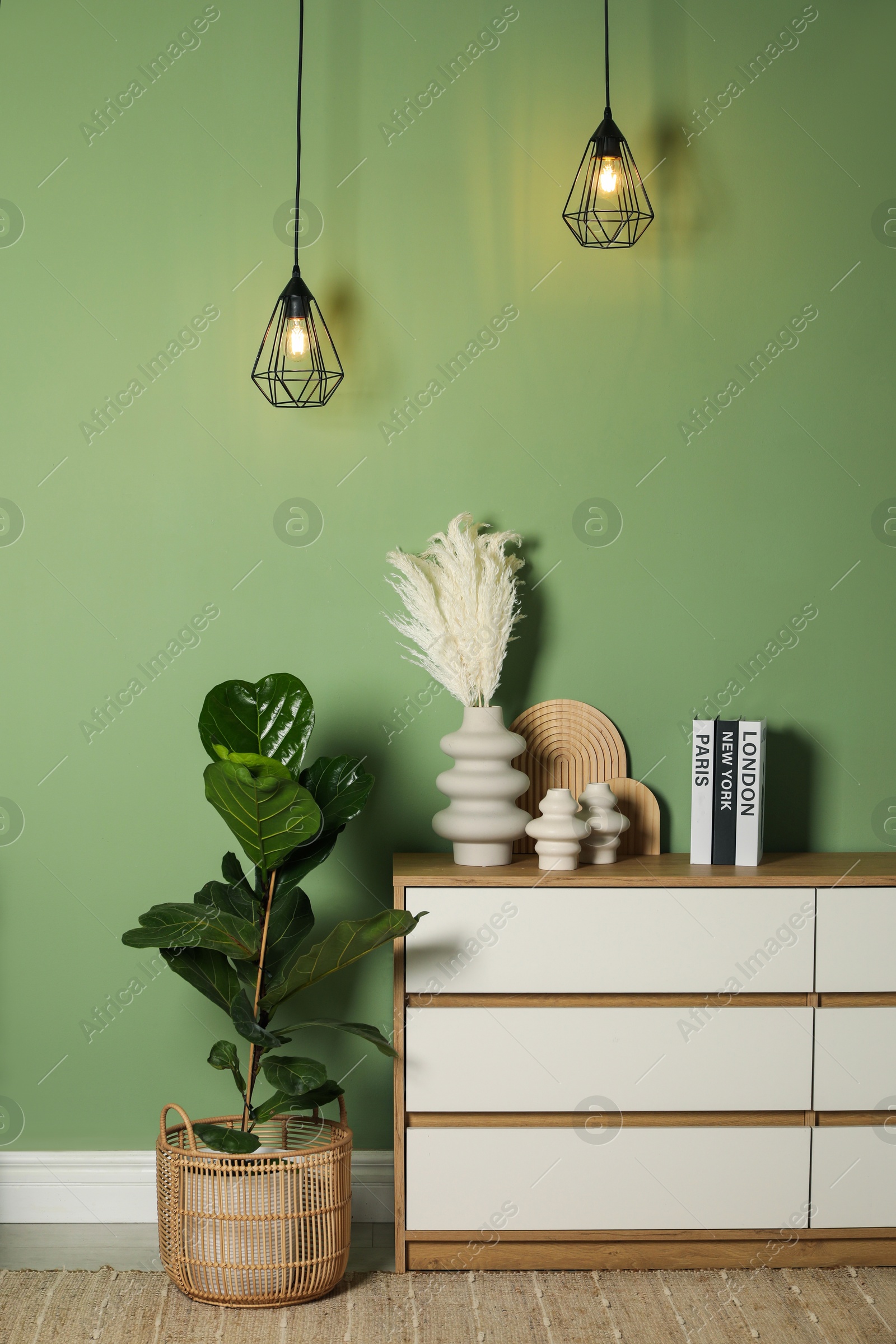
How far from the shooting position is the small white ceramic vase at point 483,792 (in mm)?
2342

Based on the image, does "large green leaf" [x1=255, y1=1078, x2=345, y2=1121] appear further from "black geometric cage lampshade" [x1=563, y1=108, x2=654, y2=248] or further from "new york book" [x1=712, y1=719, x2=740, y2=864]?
"black geometric cage lampshade" [x1=563, y1=108, x2=654, y2=248]

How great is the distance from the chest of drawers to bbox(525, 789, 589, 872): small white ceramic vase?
0.19 ft

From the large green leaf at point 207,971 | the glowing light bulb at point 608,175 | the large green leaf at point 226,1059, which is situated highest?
the glowing light bulb at point 608,175

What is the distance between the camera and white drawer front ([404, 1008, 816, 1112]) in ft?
7.29

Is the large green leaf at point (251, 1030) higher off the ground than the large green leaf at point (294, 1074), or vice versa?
the large green leaf at point (251, 1030)

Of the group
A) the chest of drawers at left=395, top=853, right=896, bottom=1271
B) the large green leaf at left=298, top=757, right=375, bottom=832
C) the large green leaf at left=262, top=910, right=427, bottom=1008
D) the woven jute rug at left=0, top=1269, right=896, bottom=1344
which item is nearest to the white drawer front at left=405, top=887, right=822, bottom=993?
the chest of drawers at left=395, top=853, right=896, bottom=1271

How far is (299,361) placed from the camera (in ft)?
8.23

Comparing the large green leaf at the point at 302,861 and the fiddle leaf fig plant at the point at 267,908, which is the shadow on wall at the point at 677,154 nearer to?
the fiddle leaf fig plant at the point at 267,908

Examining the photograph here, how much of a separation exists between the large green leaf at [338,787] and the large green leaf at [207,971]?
35 cm

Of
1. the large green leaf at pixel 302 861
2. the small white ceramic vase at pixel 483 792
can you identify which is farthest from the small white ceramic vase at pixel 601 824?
the large green leaf at pixel 302 861

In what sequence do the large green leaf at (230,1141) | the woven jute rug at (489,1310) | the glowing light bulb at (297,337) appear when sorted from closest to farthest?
1. the woven jute rug at (489,1310)
2. the large green leaf at (230,1141)
3. the glowing light bulb at (297,337)

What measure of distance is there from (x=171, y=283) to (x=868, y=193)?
5.38 feet

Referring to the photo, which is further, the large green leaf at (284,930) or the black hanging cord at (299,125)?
the black hanging cord at (299,125)

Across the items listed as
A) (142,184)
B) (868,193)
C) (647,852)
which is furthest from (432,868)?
(868,193)
